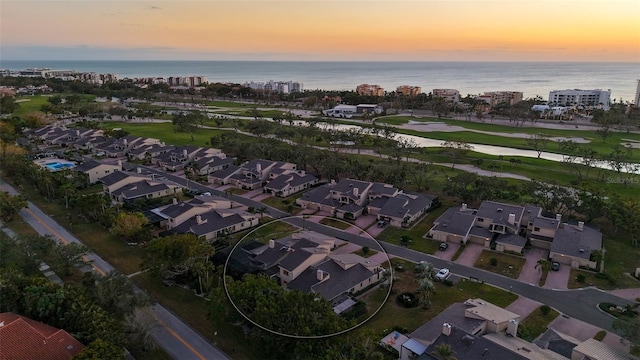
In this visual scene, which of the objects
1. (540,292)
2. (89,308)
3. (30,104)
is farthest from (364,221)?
(30,104)

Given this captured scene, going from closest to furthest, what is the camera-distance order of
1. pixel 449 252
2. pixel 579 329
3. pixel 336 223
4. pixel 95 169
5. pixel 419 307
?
pixel 579 329 < pixel 419 307 < pixel 449 252 < pixel 336 223 < pixel 95 169

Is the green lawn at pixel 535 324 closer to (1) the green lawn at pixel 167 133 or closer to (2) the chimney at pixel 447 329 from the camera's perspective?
(2) the chimney at pixel 447 329

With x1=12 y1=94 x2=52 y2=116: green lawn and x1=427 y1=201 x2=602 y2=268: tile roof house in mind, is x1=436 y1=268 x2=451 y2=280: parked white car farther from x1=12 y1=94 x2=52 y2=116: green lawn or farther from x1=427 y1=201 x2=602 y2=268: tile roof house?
x1=12 y1=94 x2=52 y2=116: green lawn

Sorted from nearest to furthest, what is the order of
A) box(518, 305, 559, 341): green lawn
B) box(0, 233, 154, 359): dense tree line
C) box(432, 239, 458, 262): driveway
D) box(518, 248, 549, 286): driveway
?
box(0, 233, 154, 359): dense tree line → box(518, 305, 559, 341): green lawn → box(518, 248, 549, 286): driveway → box(432, 239, 458, 262): driveway

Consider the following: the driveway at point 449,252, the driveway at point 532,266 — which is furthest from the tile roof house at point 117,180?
the driveway at point 532,266

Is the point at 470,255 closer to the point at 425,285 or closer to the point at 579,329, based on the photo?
the point at 425,285

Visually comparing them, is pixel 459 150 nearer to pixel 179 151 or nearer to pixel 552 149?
pixel 552 149

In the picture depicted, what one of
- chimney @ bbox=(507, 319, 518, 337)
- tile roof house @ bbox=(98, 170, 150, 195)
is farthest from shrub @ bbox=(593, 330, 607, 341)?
tile roof house @ bbox=(98, 170, 150, 195)
